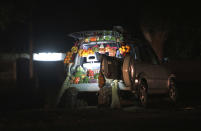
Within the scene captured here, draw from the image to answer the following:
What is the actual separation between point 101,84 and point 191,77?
41.3 feet

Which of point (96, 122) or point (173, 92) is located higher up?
point (173, 92)

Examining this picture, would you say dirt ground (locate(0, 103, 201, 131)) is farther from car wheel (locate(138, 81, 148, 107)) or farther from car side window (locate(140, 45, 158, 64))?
car side window (locate(140, 45, 158, 64))

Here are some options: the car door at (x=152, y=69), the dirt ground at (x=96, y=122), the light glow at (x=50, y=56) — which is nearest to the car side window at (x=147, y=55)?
the car door at (x=152, y=69)

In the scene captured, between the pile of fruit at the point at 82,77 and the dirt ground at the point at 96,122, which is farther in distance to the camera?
the pile of fruit at the point at 82,77

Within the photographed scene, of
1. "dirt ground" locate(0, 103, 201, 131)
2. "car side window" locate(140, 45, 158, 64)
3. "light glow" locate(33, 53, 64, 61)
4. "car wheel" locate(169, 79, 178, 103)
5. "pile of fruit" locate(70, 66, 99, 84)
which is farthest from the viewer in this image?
"light glow" locate(33, 53, 64, 61)

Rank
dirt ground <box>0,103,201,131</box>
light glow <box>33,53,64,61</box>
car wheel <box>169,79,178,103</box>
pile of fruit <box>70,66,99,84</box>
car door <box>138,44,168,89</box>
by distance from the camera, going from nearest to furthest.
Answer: dirt ground <box>0,103,201,131</box>, car door <box>138,44,168,89</box>, pile of fruit <box>70,66,99,84</box>, car wheel <box>169,79,178,103</box>, light glow <box>33,53,64,61</box>

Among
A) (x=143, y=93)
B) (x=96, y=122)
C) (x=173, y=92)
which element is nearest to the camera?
(x=96, y=122)

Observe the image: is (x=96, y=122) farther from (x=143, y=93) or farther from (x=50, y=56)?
(x=50, y=56)

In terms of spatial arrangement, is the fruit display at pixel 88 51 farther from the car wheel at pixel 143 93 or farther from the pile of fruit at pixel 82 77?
the car wheel at pixel 143 93

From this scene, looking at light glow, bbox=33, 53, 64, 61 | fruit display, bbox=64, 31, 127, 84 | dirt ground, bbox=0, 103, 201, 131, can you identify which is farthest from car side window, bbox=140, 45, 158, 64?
light glow, bbox=33, 53, 64, 61

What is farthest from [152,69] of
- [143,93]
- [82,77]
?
[82,77]

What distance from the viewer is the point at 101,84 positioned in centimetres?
947

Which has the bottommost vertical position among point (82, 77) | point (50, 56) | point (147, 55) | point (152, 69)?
point (82, 77)

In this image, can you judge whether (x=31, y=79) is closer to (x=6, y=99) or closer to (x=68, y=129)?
(x=6, y=99)
